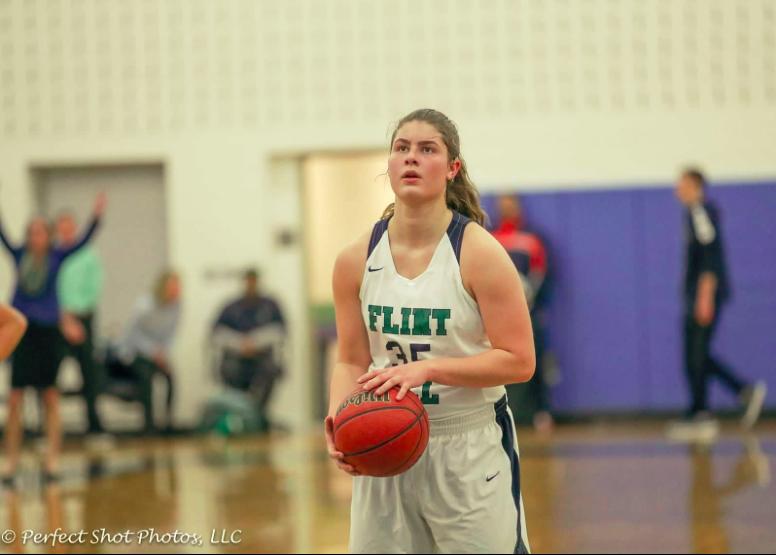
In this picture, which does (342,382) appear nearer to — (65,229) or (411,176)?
(411,176)

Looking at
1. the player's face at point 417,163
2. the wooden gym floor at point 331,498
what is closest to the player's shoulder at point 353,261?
the player's face at point 417,163

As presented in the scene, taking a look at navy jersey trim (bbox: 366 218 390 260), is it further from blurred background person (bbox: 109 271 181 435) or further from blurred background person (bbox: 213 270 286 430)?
blurred background person (bbox: 109 271 181 435)

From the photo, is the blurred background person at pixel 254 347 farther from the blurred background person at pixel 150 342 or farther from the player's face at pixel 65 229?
the player's face at pixel 65 229

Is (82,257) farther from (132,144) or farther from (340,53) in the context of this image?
(340,53)

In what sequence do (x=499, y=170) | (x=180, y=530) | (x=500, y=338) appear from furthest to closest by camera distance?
(x=499, y=170), (x=180, y=530), (x=500, y=338)

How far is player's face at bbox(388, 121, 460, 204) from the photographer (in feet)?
7.67

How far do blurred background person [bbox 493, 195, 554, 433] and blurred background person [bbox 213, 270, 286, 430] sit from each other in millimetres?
2091

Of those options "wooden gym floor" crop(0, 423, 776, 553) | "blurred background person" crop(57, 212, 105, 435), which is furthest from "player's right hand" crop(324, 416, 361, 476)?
"blurred background person" crop(57, 212, 105, 435)

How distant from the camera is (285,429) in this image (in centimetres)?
870

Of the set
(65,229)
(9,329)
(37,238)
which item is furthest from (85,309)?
(9,329)

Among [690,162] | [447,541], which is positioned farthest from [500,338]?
[690,162]

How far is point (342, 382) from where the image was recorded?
98.7 inches

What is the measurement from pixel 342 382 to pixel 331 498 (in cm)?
284

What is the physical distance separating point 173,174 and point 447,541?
722 centimetres
